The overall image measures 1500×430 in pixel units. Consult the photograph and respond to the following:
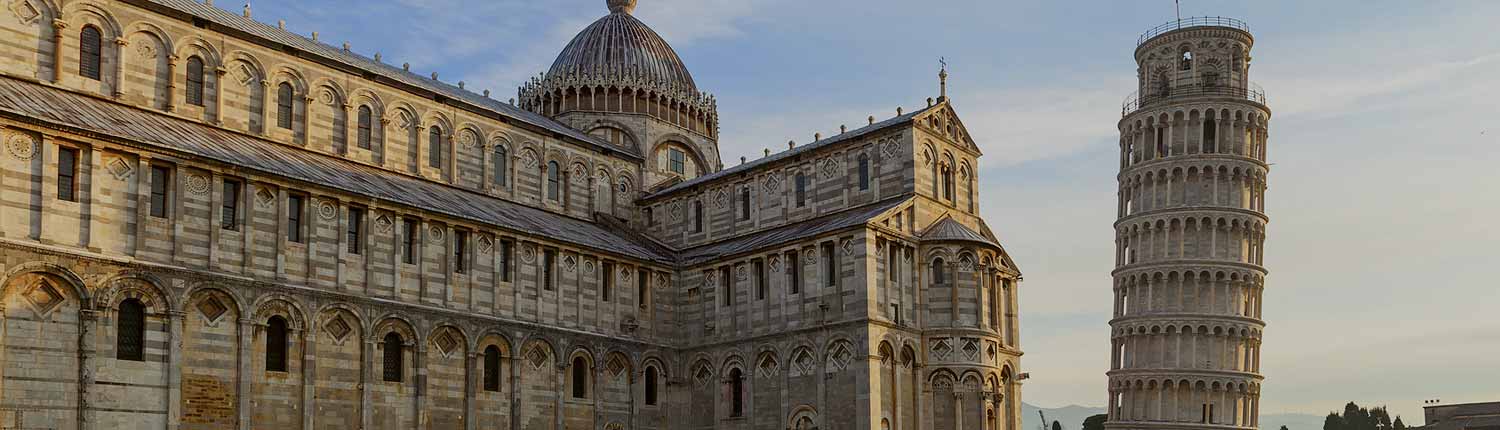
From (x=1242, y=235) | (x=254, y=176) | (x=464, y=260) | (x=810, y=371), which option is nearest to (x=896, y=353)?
(x=810, y=371)

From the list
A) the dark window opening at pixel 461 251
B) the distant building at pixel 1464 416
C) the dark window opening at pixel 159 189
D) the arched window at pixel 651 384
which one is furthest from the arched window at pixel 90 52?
the distant building at pixel 1464 416

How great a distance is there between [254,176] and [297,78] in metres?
8.71

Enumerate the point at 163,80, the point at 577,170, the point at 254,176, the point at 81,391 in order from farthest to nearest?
the point at 577,170 < the point at 163,80 < the point at 254,176 < the point at 81,391

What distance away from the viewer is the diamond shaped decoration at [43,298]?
35375mm

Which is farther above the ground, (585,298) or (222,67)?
(222,67)

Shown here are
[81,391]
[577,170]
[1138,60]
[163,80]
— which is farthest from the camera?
[1138,60]

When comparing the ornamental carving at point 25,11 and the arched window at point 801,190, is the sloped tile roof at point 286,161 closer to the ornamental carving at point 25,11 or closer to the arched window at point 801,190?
the ornamental carving at point 25,11

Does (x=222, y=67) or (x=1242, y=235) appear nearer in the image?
(x=222, y=67)

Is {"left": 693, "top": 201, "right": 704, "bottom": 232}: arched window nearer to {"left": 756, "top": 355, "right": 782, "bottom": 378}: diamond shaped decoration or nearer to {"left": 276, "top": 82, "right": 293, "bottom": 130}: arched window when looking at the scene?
{"left": 756, "top": 355, "right": 782, "bottom": 378}: diamond shaped decoration

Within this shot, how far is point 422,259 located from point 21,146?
1326cm

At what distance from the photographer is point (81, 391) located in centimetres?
3591

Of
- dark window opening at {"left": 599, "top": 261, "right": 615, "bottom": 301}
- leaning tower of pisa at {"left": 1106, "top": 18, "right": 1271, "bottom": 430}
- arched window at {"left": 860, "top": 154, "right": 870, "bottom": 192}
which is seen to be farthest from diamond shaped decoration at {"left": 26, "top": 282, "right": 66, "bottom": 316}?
leaning tower of pisa at {"left": 1106, "top": 18, "right": 1271, "bottom": 430}

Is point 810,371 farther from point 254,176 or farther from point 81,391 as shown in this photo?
point 81,391

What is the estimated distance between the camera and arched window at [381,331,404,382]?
146 ft
